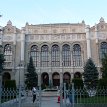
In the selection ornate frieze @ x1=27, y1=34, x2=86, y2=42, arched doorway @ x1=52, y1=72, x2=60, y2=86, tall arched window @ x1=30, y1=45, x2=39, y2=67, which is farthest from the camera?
ornate frieze @ x1=27, y1=34, x2=86, y2=42

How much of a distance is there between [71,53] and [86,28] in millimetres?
7059

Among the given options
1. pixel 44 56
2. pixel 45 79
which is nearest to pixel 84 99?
pixel 44 56

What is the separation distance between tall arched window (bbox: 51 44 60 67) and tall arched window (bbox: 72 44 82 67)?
12.1ft

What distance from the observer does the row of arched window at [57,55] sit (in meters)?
51.2

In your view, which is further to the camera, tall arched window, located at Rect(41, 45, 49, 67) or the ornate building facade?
tall arched window, located at Rect(41, 45, 49, 67)

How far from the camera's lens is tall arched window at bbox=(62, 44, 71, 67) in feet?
168

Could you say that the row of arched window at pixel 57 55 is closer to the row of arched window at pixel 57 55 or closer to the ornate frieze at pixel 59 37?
the row of arched window at pixel 57 55

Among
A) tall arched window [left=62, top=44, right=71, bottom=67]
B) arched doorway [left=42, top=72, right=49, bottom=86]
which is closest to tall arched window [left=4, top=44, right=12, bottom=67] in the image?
arched doorway [left=42, top=72, right=49, bottom=86]

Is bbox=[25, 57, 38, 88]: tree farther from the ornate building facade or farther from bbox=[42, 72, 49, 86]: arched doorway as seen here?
bbox=[42, 72, 49, 86]: arched doorway

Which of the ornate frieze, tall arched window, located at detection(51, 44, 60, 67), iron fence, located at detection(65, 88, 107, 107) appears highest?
the ornate frieze

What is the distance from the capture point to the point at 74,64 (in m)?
51.0

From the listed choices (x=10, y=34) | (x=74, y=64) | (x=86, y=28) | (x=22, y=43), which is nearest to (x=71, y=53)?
(x=74, y=64)

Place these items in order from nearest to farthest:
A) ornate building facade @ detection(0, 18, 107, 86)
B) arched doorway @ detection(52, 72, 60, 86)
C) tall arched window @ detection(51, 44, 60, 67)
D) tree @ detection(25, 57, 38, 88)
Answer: tree @ detection(25, 57, 38, 88) → ornate building facade @ detection(0, 18, 107, 86) → tall arched window @ detection(51, 44, 60, 67) → arched doorway @ detection(52, 72, 60, 86)

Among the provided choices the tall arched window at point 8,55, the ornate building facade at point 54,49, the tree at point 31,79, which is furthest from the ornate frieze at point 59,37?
the tree at point 31,79
